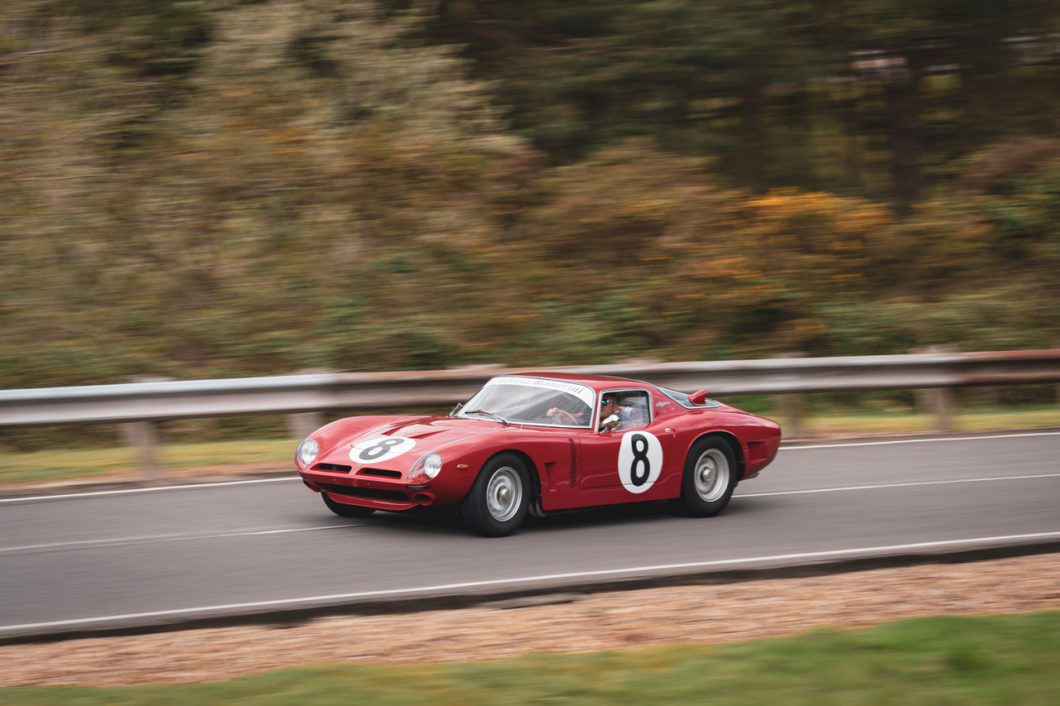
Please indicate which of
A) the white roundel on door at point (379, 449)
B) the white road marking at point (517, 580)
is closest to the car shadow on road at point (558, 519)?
the white roundel on door at point (379, 449)

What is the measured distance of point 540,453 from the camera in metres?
9.15

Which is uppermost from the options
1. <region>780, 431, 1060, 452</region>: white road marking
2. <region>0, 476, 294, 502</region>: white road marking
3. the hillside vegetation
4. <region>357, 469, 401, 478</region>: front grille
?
the hillside vegetation

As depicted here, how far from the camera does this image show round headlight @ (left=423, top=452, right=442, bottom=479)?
28.1ft

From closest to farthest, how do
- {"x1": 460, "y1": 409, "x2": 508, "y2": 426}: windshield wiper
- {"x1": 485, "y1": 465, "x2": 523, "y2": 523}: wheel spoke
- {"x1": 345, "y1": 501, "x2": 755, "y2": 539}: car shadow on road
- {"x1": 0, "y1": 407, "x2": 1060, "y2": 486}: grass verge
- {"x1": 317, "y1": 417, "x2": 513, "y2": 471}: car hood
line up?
{"x1": 317, "y1": 417, "x2": 513, "y2": 471}: car hood
{"x1": 485, "y1": 465, "x2": 523, "y2": 523}: wheel spoke
{"x1": 345, "y1": 501, "x2": 755, "y2": 539}: car shadow on road
{"x1": 460, "y1": 409, "x2": 508, "y2": 426}: windshield wiper
{"x1": 0, "y1": 407, "x2": 1060, "y2": 486}: grass verge

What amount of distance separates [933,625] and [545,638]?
1.94m

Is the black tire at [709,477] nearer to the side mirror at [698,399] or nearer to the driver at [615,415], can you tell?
the side mirror at [698,399]

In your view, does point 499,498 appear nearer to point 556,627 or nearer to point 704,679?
point 556,627

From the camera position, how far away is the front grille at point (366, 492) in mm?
8750

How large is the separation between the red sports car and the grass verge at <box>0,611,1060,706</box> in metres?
2.85

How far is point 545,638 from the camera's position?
6543 mm

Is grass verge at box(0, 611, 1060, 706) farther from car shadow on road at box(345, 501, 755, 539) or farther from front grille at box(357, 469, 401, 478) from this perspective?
car shadow on road at box(345, 501, 755, 539)

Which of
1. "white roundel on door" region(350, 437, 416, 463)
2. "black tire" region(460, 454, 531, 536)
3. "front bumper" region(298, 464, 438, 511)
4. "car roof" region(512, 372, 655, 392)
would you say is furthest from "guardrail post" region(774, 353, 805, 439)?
"front bumper" region(298, 464, 438, 511)

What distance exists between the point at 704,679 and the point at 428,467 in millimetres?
3382

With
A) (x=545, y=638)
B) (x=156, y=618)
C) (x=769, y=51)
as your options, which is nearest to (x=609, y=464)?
(x=545, y=638)
